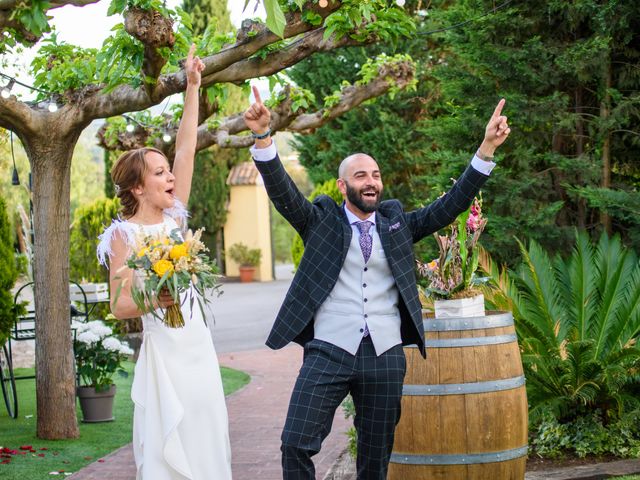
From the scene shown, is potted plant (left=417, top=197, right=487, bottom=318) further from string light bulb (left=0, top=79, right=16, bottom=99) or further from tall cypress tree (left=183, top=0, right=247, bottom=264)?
tall cypress tree (left=183, top=0, right=247, bottom=264)

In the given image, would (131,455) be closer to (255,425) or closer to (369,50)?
(255,425)

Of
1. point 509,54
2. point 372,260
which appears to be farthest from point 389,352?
point 509,54

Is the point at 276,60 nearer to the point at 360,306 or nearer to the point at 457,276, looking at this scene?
the point at 457,276

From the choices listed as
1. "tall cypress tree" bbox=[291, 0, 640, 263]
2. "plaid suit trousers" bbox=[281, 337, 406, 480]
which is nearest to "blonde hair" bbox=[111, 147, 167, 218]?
"plaid suit trousers" bbox=[281, 337, 406, 480]

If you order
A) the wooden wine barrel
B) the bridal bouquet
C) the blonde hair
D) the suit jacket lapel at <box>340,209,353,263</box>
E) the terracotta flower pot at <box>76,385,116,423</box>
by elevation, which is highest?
the blonde hair

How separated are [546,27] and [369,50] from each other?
10879mm

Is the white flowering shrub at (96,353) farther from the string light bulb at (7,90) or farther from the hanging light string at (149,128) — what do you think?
the hanging light string at (149,128)

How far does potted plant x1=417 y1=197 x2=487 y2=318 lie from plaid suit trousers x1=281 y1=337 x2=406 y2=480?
84cm

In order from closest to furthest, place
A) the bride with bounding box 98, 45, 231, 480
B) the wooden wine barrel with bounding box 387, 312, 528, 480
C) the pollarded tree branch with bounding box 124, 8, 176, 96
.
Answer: the bride with bounding box 98, 45, 231, 480
the wooden wine barrel with bounding box 387, 312, 528, 480
the pollarded tree branch with bounding box 124, 8, 176, 96

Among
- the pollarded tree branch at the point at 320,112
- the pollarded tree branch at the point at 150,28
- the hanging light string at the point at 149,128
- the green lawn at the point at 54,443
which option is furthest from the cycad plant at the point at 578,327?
the hanging light string at the point at 149,128

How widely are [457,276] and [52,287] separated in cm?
392

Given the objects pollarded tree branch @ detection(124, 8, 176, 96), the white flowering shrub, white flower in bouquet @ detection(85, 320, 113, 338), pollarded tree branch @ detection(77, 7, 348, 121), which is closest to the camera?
pollarded tree branch @ detection(124, 8, 176, 96)

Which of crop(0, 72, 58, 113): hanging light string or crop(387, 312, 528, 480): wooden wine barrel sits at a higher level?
crop(0, 72, 58, 113): hanging light string

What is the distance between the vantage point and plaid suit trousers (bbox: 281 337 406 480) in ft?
14.4
